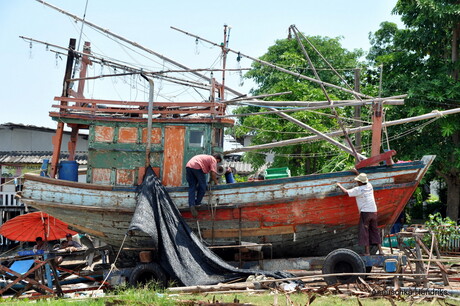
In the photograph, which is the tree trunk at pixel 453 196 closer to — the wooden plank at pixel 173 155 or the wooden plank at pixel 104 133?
the wooden plank at pixel 173 155

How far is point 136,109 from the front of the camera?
1277 centimetres

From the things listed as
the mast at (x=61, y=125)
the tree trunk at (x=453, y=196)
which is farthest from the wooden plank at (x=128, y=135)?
the tree trunk at (x=453, y=196)

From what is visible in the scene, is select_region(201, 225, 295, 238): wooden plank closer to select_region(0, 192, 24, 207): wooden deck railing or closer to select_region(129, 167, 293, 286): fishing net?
select_region(129, 167, 293, 286): fishing net

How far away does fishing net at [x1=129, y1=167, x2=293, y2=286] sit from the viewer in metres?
10.3

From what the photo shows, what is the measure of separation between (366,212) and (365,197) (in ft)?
0.94

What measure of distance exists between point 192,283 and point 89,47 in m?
7.22

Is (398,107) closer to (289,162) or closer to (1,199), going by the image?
(289,162)

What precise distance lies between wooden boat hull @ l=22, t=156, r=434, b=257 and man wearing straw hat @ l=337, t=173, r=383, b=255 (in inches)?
28.0

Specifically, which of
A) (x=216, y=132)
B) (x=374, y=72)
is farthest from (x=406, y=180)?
(x=374, y=72)

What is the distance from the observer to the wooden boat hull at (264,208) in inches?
440

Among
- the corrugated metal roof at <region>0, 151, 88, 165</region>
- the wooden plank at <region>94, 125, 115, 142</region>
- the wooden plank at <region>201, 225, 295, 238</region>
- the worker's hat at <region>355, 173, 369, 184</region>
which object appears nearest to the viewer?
the worker's hat at <region>355, 173, 369, 184</region>

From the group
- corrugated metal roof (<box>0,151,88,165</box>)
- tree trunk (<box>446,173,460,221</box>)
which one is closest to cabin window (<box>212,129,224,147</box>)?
tree trunk (<box>446,173,460,221</box>)

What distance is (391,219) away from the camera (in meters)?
11.4

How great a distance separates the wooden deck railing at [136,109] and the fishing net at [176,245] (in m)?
1.91
